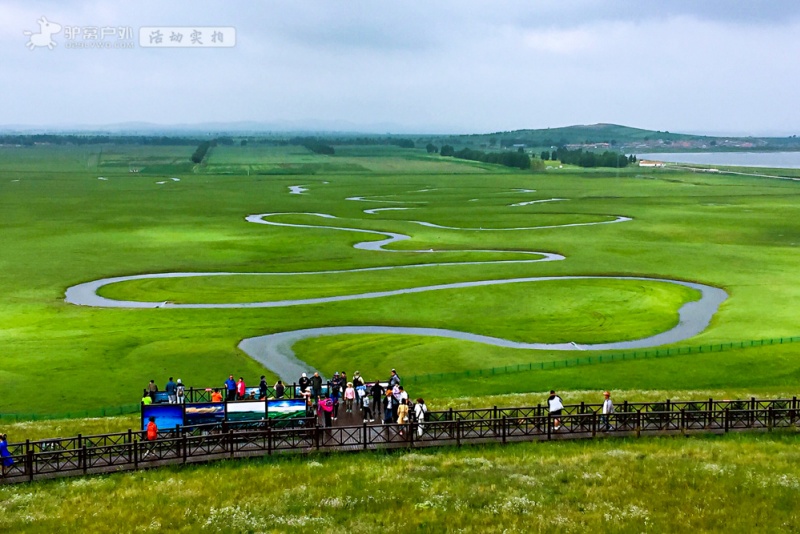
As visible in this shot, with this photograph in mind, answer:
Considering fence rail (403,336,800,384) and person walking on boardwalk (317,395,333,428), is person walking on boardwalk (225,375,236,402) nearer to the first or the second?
person walking on boardwalk (317,395,333,428)

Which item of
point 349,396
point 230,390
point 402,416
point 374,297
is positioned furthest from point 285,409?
point 374,297

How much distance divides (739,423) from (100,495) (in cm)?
2474

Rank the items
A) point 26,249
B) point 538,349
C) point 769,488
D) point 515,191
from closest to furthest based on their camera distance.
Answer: point 769,488, point 538,349, point 26,249, point 515,191

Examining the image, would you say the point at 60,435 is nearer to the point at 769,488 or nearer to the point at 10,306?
the point at 769,488

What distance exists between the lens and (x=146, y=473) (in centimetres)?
2822

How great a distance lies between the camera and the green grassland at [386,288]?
49781 mm

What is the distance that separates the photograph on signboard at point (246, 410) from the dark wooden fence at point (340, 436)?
2.19ft

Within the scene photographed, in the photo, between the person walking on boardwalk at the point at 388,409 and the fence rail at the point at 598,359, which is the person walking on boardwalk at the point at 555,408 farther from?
the fence rail at the point at 598,359

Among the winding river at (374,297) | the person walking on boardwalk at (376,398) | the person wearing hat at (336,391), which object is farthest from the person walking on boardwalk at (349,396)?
the winding river at (374,297)

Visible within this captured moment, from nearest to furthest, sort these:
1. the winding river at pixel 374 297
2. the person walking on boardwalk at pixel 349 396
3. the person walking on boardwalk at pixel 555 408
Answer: the person walking on boardwalk at pixel 555 408
the person walking on boardwalk at pixel 349 396
the winding river at pixel 374 297

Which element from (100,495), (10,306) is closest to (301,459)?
(100,495)

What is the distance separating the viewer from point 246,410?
33.5m

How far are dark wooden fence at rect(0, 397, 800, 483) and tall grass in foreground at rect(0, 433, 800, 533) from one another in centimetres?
67

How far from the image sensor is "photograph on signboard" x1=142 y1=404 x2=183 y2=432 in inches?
1289
